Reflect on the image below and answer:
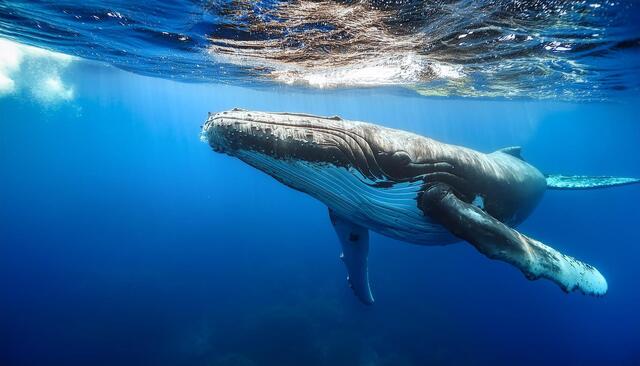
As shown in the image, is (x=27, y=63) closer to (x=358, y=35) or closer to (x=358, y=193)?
(x=358, y=35)

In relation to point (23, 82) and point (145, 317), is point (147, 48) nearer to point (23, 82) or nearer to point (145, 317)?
point (145, 317)

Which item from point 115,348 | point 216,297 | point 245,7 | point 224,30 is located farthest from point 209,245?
point 245,7

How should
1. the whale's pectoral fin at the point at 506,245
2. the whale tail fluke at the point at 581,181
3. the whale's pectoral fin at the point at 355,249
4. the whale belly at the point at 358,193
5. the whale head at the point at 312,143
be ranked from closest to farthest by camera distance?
the whale head at the point at 312,143 < the whale's pectoral fin at the point at 506,245 < the whale belly at the point at 358,193 < the whale's pectoral fin at the point at 355,249 < the whale tail fluke at the point at 581,181

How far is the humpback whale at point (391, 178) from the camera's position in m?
3.39

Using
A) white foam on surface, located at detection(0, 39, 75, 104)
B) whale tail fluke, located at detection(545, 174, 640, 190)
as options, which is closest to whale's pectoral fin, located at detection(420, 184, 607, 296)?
whale tail fluke, located at detection(545, 174, 640, 190)

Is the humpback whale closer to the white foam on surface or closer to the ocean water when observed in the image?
the ocean water

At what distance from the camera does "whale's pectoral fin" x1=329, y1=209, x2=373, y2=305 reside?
5.90m

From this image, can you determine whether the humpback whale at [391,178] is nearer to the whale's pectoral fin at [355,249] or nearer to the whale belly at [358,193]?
the whale belly at [358,193]

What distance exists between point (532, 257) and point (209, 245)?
31.8 metres

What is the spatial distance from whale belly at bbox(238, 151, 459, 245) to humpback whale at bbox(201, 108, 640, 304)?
1 centimetres

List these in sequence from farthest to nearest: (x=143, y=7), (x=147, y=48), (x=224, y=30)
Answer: (x=147, y=48), (x=224, y=30), (x=143, y=7)

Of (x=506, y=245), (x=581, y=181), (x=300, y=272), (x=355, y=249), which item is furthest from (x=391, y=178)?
(x=300, y=272)

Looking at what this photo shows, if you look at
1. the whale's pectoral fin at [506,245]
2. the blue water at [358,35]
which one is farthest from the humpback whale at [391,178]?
the blue water at [358,35]

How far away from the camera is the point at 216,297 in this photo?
20422 mm
